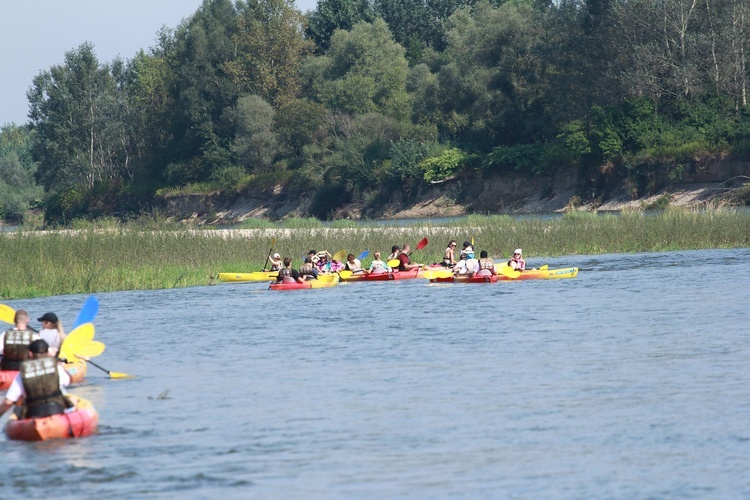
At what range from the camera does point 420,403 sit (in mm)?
17391

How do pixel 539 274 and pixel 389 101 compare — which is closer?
pixel 539 274

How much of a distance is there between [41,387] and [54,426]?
53cm

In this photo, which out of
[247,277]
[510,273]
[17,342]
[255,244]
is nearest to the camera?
[17,342]

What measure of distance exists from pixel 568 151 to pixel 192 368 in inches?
2182

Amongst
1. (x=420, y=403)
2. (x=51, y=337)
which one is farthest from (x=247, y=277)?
(x=420, y=403)

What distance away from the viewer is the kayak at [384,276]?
35688 millimetres

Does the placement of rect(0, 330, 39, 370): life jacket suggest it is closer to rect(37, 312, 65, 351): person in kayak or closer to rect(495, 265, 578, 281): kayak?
rect(37, 312, 65, 351): person in kayak

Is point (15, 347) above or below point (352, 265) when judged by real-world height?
above

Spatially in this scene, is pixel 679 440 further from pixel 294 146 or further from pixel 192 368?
pixel 294 146

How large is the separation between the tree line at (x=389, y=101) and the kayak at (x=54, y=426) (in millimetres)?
55786

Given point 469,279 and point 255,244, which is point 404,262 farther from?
point 255,244

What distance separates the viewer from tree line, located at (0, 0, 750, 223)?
7131 cm

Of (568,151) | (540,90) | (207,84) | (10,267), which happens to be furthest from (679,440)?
(207,84)

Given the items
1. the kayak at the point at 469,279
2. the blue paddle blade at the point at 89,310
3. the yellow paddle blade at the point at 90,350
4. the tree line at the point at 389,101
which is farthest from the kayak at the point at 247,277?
the tree line at the point at 389,101
